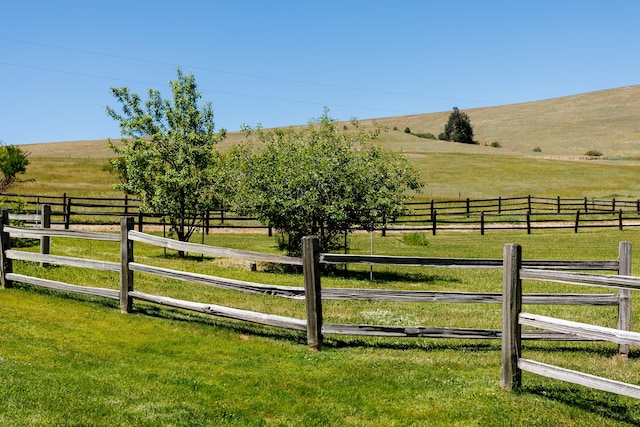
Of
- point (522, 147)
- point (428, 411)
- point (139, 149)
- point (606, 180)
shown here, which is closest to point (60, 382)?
point (428, 411)

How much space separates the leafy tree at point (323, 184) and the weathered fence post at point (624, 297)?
11.6 m

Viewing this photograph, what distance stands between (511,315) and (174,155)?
854 inches

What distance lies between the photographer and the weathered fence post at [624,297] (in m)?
8.99

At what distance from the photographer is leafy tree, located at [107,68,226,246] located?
26.7 meters

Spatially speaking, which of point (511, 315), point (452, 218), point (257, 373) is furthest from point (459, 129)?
point (257, 373)

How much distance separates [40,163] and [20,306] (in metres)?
77.8

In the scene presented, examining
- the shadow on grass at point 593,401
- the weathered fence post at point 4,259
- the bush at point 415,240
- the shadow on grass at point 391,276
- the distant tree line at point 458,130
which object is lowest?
the shadow on grass at point 391,276

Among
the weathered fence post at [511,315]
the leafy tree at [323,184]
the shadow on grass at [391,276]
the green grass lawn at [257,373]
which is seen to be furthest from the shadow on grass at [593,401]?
the leafy tree at [323,184]

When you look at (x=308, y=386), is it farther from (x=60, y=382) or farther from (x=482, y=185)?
(x=482, y=185)

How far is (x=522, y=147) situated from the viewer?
11825 centimetres

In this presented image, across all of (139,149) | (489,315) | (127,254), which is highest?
(139,149)

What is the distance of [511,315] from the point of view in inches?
295

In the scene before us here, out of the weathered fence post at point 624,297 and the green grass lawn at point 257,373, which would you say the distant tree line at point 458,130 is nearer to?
the green grass lawn at point 257,373

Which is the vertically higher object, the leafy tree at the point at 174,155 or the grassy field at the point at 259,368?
the leafy tree at the point at 174,155
